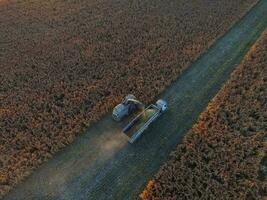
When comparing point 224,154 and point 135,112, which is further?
point 135,112

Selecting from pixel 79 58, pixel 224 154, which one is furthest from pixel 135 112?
pixel 79 58

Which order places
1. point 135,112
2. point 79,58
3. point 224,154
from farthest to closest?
1. point 79,58
2. point 135,112
3. point 224,154

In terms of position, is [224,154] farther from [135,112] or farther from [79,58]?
[79,58]

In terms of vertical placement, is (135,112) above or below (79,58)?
below

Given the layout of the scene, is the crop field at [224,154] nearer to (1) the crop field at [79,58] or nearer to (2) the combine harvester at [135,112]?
(2) the combine harvester at [135,112]

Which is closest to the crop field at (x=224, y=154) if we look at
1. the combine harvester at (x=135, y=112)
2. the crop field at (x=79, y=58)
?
the combine harvester at (x=135, y=112)

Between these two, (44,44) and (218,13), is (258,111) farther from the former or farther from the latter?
(44,44)

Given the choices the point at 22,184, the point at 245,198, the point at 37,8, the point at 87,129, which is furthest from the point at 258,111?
the point at 37,8

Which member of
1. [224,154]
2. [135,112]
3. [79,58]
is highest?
[79,58]
